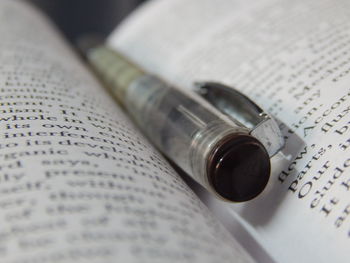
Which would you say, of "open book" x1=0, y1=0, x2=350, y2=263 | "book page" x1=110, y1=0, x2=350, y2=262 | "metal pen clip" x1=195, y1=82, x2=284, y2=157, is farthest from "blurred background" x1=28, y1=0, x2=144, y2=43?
"metal pen clip" x1=195, y1=82, x2=284, y2=157

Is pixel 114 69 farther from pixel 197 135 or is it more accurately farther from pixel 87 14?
pixel 87 14

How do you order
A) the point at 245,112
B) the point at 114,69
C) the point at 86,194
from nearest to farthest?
the point at 86,194 < the point at 245,112 < the point at 114,69

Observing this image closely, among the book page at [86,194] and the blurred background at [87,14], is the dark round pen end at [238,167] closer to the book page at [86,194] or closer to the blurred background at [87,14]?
the book page at [86,194]

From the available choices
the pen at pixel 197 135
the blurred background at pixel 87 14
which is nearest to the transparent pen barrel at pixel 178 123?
the pen at pixel 197 135

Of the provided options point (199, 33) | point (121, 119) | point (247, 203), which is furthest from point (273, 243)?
point (199, 33)

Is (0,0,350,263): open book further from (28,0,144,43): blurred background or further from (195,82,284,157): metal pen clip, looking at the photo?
(28,0,144,43): blurred background

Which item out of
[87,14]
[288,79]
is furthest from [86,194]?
[87,14]

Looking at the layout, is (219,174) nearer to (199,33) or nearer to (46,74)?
(46,74)

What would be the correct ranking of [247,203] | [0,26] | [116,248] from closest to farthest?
[116,248] < [247,203] < [0,26]
